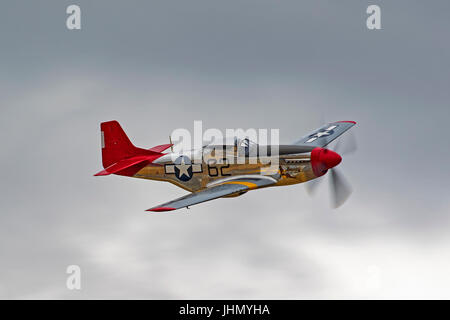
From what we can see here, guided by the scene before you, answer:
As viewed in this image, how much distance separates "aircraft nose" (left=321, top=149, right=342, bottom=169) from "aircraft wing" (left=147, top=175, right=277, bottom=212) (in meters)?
1.86

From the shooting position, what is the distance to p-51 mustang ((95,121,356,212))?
74.2 ft

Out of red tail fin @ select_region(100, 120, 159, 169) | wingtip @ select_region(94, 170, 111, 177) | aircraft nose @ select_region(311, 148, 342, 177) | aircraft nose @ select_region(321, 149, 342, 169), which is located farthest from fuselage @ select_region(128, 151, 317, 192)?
wingtip @ select_region(94, 170, 111, 177)

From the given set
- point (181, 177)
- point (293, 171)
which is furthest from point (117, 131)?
point (293, 171)

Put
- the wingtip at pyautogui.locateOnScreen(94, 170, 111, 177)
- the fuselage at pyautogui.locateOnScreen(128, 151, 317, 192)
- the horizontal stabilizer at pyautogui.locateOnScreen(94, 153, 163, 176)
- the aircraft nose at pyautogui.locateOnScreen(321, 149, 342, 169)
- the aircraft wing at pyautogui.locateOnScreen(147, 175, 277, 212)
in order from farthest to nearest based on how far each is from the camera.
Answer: the horizontal stabilizer at pyautogui.locateOnScreen(94, 153, 163, 176) < the wingtip at pyautogui.locateOnScreen(94, 170, 111, 177) < the fuselage at pyautogui.locateOnScreen(128, 151, 317, 192) < the aircraft nose at pyautogui.locateOnScreen(321, 149, 342, 169) < the aircraft wing at pyautogui.locateOnScreen(147, 175, 277, 212)

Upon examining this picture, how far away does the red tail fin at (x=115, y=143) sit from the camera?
25.3 meters

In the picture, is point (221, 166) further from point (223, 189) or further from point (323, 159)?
point (323, 159)

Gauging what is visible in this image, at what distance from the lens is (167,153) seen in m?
24.7

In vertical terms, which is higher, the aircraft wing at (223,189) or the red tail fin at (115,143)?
the red tail fin at (115,143)

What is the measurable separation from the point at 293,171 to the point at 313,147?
3.53 feet

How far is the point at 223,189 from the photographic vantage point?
73.4 feet

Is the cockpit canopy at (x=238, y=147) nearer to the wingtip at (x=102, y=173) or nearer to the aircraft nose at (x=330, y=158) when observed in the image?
the aircraft nose at (x=330, y=158)

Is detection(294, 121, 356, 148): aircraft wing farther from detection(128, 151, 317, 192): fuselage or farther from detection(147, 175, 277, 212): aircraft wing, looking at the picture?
detection(147, 175, 277, 212): aircraft wing

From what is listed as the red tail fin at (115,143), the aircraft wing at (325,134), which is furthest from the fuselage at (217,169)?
the aircraft wing at (325,134)

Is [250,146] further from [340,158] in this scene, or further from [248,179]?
[340,158]
